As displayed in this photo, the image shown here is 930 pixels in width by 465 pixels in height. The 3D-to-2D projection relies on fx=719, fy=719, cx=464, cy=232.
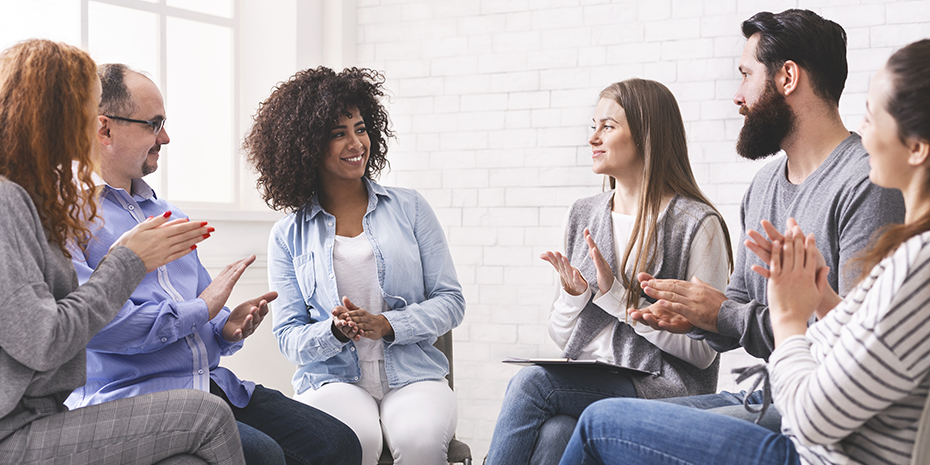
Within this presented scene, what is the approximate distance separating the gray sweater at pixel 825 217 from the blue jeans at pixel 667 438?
46 cm

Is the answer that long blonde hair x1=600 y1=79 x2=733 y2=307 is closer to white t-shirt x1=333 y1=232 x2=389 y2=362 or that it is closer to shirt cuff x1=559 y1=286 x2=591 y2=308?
shirt cuff x1=559 y1=286 x2=591 y2=308

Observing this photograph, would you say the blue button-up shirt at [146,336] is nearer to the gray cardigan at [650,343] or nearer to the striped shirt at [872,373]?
the gray cardigan at [650,343]

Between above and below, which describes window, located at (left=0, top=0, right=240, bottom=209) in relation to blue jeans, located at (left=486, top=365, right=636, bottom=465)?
above

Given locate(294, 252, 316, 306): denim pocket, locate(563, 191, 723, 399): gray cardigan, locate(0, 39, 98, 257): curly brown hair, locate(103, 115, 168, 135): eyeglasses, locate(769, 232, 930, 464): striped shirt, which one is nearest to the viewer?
locate(769, 232, 930, 464): striped shirt

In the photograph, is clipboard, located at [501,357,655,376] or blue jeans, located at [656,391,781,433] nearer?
blue jeans, located at [656,391,781,433]

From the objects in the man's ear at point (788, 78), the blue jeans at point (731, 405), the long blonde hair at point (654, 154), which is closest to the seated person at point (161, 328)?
the blue jeans at point (731, 405)

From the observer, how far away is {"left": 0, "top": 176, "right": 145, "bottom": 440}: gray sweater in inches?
50.6

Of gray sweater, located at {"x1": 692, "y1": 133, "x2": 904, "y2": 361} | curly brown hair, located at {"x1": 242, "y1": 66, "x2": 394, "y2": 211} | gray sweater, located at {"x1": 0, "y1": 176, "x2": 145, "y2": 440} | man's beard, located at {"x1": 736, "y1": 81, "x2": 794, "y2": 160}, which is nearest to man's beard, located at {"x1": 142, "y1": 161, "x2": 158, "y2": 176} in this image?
curly brown hair, located at {"x1": 242, "y1": 66, "x2": 394, "y2": 211}

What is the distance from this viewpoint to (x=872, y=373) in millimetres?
1070

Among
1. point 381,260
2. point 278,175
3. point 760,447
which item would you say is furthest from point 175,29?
point 760,447

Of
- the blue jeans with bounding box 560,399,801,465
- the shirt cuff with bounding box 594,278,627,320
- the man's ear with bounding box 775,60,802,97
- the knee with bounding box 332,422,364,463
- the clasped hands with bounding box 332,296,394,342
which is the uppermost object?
the man's ear with bounding box 775,60,802,97

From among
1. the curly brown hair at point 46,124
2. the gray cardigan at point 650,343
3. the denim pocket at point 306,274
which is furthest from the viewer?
the denim pocket at point 306,274

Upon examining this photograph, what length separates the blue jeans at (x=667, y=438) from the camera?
4.31 ft

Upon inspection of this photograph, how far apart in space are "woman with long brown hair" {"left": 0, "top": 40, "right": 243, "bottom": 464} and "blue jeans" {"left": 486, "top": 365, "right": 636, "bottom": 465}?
762 mm
